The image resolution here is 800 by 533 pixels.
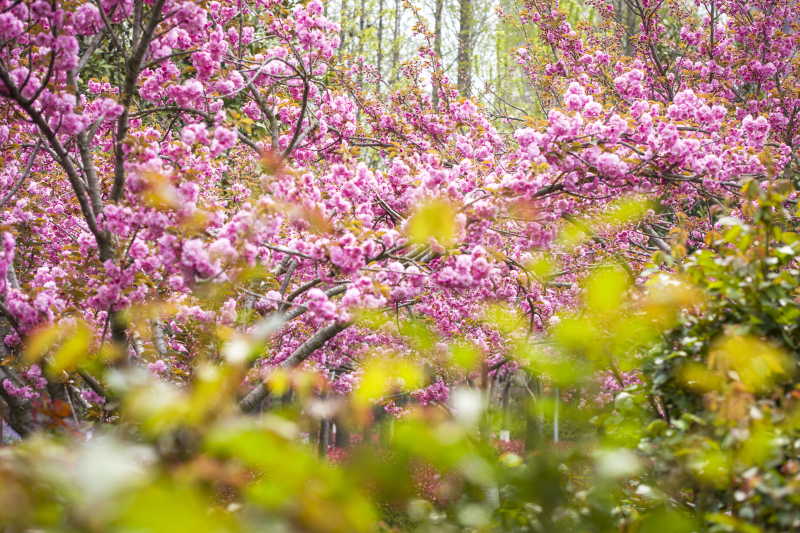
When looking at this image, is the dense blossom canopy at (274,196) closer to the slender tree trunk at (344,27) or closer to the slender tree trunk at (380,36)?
the slender tree trunk at (344,27)

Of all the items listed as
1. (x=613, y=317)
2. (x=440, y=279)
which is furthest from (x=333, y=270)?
(x=613, y=317)

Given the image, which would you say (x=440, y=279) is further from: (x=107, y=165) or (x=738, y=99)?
(x=738, y=99)

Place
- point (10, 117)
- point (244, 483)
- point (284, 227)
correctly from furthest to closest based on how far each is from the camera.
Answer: point (284, 227) → point (10, 117) → point (244, 483)

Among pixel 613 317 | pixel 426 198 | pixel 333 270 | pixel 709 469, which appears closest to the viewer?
pixel 709 469

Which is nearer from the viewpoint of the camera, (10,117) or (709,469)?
(709,469)

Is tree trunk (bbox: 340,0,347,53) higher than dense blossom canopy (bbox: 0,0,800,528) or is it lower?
higher

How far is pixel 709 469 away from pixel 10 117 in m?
5.59

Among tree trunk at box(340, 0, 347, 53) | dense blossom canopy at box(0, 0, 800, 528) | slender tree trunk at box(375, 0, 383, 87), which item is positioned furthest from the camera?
slender tree trunk at box(375, 0, 383, 87)

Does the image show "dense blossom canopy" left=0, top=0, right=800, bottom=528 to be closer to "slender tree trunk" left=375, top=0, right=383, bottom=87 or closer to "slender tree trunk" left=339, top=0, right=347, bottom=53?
"slender tree trunk" left=339, top=0, right=347, bottom=53

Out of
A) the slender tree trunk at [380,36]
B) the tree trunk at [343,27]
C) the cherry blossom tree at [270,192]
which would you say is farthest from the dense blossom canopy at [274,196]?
the slender tree trunk at [380,36]

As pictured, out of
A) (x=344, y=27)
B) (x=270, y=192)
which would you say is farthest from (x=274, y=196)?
(x=344, y=27)

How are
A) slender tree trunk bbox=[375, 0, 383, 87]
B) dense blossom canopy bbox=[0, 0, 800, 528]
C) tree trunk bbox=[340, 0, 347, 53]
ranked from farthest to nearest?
slender tree trunk bbox=[375, 0, 383, 87] → tree trunk bbox=[340, 0, 347, 53] → dense blossom canopy bbox=[0, 0, 800, 528]

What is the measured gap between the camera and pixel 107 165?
5.87 metres

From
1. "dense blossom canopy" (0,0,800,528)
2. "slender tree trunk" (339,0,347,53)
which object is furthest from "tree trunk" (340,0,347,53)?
"dense blossom canopy" (0,0,800,528)
